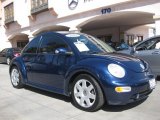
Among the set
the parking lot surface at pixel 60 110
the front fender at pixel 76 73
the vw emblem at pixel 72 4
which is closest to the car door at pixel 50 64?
the front fender at pixel 76 73

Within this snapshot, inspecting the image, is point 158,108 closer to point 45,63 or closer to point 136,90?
point 136,90

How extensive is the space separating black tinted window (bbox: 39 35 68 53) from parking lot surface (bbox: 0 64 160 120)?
1.12m

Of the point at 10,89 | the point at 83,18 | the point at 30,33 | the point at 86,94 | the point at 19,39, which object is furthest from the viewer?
the point at 19,39

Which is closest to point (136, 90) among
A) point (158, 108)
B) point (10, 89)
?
point (158, 108)

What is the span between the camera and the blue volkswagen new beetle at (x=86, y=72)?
4379mm

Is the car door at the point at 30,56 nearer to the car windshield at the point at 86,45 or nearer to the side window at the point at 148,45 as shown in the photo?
the car windshield at the point at 86,45

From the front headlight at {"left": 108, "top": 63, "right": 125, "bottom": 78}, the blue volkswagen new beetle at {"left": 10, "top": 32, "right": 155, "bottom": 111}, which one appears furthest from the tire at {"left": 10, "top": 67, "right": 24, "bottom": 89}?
the front headlight at {"left": 108, "top": 63, "right": 125, "bottom": 78}

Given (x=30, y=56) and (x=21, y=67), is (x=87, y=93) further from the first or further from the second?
(x=21, y=67)

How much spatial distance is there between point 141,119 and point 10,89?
13.5 ft

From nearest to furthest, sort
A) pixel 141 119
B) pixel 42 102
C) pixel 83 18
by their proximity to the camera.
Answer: pixel 141 119, pixel 42 102, pixel 83 18

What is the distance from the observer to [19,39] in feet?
97.9

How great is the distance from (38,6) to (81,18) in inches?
228

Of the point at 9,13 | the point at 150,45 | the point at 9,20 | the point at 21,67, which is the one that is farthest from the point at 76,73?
the point at 9,13

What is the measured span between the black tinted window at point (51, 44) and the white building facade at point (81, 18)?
281 inches
